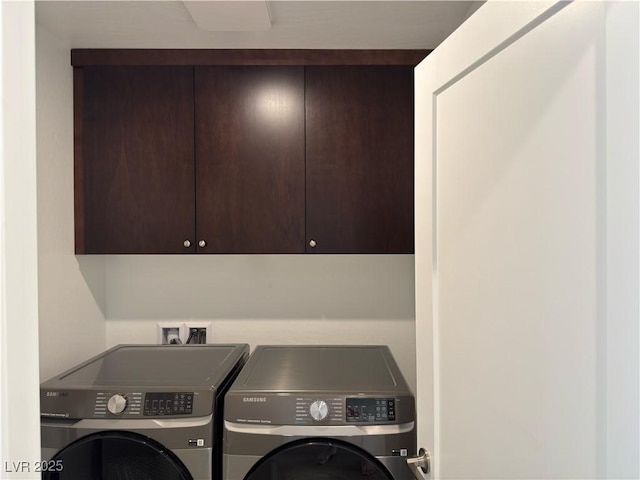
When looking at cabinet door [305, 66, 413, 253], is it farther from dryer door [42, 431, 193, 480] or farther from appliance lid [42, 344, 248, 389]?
dryer door [42, 431, 193, 480]

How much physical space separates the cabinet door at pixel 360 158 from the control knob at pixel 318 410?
26.1 inches

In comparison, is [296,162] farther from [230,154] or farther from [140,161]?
[140,161]

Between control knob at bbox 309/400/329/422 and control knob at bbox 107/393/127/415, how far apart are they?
582 mm

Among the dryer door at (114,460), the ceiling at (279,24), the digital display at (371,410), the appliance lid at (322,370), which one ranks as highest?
the ceiling at (279,24)

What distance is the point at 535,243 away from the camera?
0.64 meters

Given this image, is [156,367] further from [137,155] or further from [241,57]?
[241,57]

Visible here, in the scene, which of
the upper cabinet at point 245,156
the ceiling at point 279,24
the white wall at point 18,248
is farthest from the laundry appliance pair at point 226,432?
the ceiling at point 279,24

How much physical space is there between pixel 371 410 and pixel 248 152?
1100 millimetres

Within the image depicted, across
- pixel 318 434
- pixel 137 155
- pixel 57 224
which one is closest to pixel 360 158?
pixel 137 155

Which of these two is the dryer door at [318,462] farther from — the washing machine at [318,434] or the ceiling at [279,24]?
the ceiling at [279,24]

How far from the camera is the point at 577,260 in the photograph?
548 millimetres

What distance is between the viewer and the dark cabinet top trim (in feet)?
6.01

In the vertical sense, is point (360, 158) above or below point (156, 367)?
above

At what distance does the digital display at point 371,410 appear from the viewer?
1382 mm
